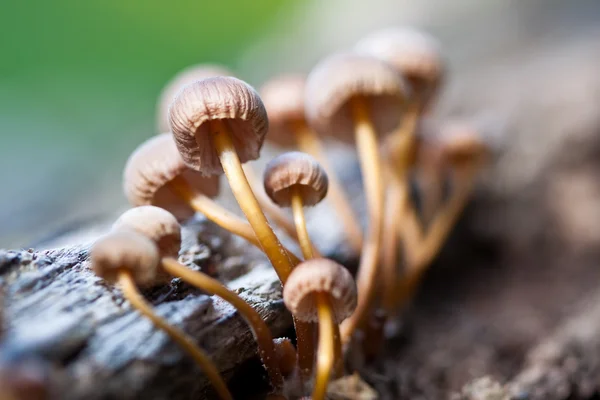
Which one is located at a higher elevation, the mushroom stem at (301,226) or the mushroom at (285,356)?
the mushroom stem at (301,226)

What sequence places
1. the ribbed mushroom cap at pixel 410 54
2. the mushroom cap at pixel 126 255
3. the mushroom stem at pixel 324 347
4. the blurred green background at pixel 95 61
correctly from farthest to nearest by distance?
the blurred green background at pixel 95 61 < the ribbed mushroom cap at pixel 410 54 < the mushroom stem at pixel 324 347 < the mushroom cap at pixel 126 255

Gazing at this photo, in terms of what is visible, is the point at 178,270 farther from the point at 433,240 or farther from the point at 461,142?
the point at 461,142

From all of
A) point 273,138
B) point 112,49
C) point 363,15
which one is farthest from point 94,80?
point 273,138

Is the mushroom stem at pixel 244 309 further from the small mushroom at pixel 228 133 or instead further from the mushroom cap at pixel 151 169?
the mushroom cap at pixel 151 169

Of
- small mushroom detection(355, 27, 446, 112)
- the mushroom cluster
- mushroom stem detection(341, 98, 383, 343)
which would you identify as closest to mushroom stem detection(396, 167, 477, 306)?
the mushroom cluster

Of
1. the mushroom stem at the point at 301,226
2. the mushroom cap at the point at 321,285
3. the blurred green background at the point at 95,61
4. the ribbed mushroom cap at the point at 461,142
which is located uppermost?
the blurred green background at the point at 95,61

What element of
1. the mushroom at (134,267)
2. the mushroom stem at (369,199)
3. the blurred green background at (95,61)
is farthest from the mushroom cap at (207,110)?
the blurred green background at (95,61)

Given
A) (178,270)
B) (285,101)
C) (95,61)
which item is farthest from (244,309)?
(95,61)

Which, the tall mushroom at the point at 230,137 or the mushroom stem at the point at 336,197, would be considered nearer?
the tall mushroom at the point at 230,137
